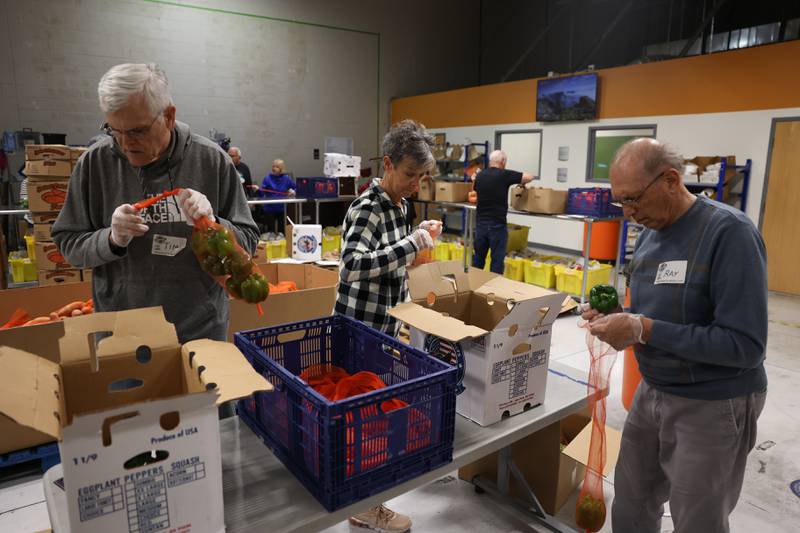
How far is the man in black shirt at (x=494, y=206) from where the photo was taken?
584 centimetres

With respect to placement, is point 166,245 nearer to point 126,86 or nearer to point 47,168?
point 126,86

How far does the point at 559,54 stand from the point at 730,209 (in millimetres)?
10895

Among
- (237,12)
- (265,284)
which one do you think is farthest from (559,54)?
(265,284)

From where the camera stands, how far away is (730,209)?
1.46m

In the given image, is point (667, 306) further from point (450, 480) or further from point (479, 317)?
point (450, 480)

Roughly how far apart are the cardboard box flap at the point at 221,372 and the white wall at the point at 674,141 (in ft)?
18.0

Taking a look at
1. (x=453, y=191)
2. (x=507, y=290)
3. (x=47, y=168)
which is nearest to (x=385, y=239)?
A: (x=507, y=290)

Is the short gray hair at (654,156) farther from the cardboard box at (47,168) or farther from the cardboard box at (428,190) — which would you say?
the cardboard box at (428,190)

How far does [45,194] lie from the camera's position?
4684mm

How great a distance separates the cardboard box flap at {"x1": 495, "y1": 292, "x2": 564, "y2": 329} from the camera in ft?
4.83

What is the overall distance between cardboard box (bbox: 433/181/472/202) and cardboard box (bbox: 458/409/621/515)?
15.9ft

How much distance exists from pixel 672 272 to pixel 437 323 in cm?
67

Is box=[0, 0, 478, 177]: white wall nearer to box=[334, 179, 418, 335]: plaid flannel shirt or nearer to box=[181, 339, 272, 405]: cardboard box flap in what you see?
box=[334, 179, 418, 335]: plaid flannel shirt

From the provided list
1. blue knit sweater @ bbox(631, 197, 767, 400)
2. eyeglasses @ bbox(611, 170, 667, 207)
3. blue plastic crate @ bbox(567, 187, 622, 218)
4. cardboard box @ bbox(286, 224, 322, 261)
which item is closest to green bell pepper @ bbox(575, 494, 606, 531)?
blue knit sweater @ bbox(631, 197, 767, 400)
